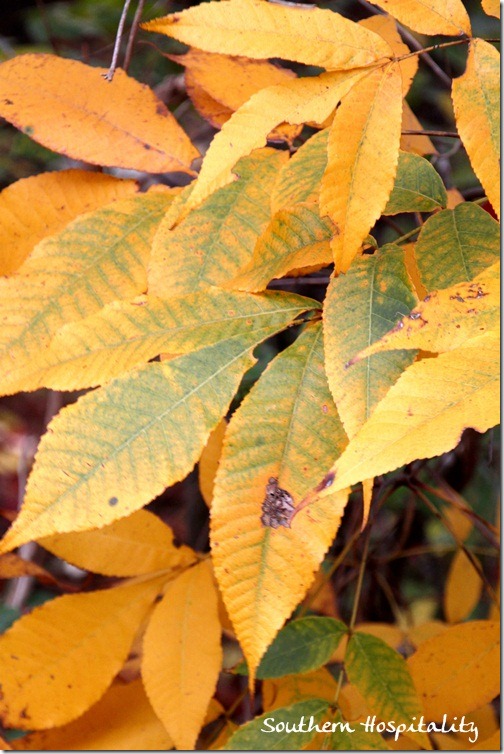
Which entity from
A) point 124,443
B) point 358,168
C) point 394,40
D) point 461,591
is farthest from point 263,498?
point 461,591

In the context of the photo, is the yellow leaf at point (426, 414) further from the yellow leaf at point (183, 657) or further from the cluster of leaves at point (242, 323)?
the yellow leaf at point (183, 657)

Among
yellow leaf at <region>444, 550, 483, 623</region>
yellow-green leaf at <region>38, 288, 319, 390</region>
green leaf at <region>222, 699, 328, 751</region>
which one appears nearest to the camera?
yellow-green leaf at <region>38, 288, 319, 390</region>

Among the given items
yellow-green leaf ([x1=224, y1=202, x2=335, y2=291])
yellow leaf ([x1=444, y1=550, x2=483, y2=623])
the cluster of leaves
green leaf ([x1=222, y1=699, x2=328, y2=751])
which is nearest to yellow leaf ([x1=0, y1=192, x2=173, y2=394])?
the cluster of leaves

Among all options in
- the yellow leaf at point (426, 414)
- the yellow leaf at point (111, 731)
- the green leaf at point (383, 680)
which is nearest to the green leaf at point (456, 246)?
the yellow leaf at point (426, 414)

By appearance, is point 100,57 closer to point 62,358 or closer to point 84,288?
point 84,288

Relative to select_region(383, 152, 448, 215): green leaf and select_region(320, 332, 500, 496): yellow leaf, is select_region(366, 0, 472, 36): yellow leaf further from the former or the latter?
select_region(320, 332, 500, 496): yellow leaf

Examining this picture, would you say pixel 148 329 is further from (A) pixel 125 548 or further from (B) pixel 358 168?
(A) pixel 125 548
